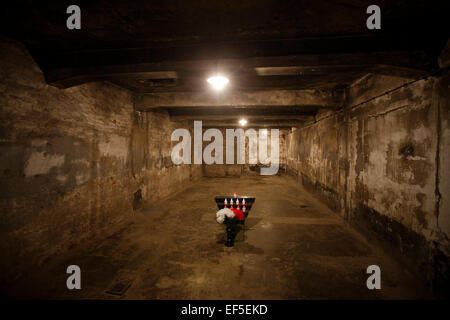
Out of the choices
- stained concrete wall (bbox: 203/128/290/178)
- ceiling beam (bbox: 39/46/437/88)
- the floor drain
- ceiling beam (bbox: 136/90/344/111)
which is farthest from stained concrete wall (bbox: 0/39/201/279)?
stained concrete wall (bbox: 203/128/290/178)

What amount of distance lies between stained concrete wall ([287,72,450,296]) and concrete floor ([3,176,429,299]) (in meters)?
0.45

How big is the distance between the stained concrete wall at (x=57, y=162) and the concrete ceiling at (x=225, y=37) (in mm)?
443

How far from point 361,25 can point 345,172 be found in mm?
3580

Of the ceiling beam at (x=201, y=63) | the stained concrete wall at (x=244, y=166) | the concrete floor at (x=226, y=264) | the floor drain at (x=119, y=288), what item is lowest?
the floor drain at (x=119, y=288)

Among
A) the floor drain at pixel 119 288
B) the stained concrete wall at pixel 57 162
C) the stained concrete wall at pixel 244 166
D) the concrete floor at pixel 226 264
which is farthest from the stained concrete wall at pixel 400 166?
the stained concrete wall at pixel 244 166

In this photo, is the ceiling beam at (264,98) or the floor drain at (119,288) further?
the ceiling beam at (264,98)

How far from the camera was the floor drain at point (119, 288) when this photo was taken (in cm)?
256

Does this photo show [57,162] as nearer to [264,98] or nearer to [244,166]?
[264,98]

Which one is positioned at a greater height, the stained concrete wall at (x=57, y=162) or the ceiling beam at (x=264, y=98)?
the ceiling beam at (x=264, y=98)

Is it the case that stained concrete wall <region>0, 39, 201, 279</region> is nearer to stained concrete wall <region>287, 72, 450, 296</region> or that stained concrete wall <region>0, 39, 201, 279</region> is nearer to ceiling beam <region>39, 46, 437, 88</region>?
ceiling beam <region>39, 46, 437, 88</region>

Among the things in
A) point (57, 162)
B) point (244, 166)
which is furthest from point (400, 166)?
point (244, 166)

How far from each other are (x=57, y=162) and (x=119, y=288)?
2353mm

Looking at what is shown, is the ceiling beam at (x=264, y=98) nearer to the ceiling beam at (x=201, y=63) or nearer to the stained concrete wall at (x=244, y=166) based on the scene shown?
the ceiling beam at (x=201, y=63)
